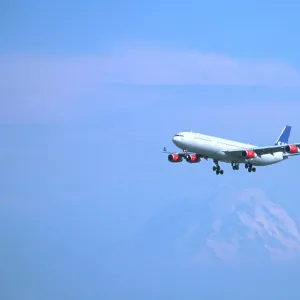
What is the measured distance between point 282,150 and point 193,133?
1592 cm

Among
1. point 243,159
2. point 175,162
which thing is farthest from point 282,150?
point 175,162

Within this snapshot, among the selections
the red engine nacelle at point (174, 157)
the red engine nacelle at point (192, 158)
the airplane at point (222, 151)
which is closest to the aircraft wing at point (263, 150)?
the airplane at point (222, 151)

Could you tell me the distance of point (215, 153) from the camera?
18038 cm

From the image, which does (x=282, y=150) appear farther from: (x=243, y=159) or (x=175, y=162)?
(x=175, y=162)

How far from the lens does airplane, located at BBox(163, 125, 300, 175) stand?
179000mm

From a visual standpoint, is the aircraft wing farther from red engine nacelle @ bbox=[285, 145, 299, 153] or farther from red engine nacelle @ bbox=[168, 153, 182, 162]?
red engine nacelle @ bbox=[168, 153, 182, 162]

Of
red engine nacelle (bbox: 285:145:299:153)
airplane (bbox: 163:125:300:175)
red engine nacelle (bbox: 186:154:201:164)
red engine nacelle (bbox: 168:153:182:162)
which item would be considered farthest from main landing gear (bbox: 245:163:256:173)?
red engine nacelle (bbox: 168:153:182:162)

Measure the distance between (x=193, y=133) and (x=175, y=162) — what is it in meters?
10.8

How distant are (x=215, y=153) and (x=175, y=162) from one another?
35.5 feet

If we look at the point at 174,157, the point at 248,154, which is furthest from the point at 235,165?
the point at 174,157

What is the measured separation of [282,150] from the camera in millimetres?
183125

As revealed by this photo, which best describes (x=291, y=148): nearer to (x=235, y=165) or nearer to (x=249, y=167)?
(x=249, y=167)

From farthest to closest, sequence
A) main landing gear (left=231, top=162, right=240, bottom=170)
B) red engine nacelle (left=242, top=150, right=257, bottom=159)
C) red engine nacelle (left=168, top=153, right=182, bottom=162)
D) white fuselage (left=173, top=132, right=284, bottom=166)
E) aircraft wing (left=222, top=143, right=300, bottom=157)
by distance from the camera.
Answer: red engine nacelle (left=168, top=153, right=182, bottom=162)
main landing gear (left=231, top=162, right=240, bottom=170)
red engine nacelle (left=242, top=150, right=257, bottom=159)
aircraft wing (left=222, top=143, right=300, bottom=157)
white fuselage (left=173, top=132, right=284, bottom=166)

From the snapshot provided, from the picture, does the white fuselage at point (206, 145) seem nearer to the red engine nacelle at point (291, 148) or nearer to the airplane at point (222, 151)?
the airplane at point (222, 151)
